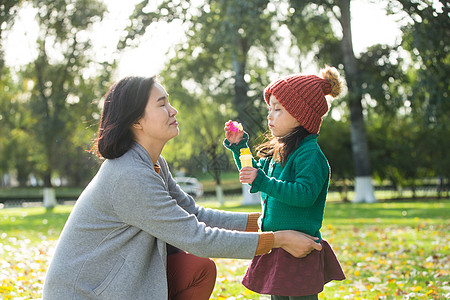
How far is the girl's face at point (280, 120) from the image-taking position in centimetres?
294

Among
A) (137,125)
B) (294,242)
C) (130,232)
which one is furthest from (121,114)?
(294,242)

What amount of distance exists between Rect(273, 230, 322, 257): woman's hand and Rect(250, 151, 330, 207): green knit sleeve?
0.17m

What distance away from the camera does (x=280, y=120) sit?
2.95 meters

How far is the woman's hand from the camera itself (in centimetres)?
270

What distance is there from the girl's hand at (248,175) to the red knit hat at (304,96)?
1.44 ft

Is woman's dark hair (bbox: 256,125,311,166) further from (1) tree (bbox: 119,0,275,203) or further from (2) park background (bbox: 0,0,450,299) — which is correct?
(1) tree (bbox: 119,0,275,203)

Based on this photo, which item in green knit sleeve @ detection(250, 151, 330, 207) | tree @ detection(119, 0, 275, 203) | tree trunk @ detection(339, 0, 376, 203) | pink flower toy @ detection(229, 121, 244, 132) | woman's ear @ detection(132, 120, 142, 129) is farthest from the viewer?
tree trunk @ detection(339, 0, 376, 203)

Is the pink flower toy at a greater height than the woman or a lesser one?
greater

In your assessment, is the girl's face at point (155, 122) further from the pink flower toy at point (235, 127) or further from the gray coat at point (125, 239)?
Answer: the pink flower toy at point (235, 127)

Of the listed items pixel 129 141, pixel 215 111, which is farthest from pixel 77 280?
pixel 215 111

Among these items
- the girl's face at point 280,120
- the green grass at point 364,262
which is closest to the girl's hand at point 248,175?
the girl's face at point 280,120

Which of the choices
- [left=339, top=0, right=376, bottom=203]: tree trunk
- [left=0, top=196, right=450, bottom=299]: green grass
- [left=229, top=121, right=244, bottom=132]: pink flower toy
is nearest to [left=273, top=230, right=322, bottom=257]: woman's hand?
[left=229, top=121, right=244, bottom=132]: pink flower toy

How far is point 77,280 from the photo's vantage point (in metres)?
2.50

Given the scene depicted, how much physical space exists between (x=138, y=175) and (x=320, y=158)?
3.28 feet
